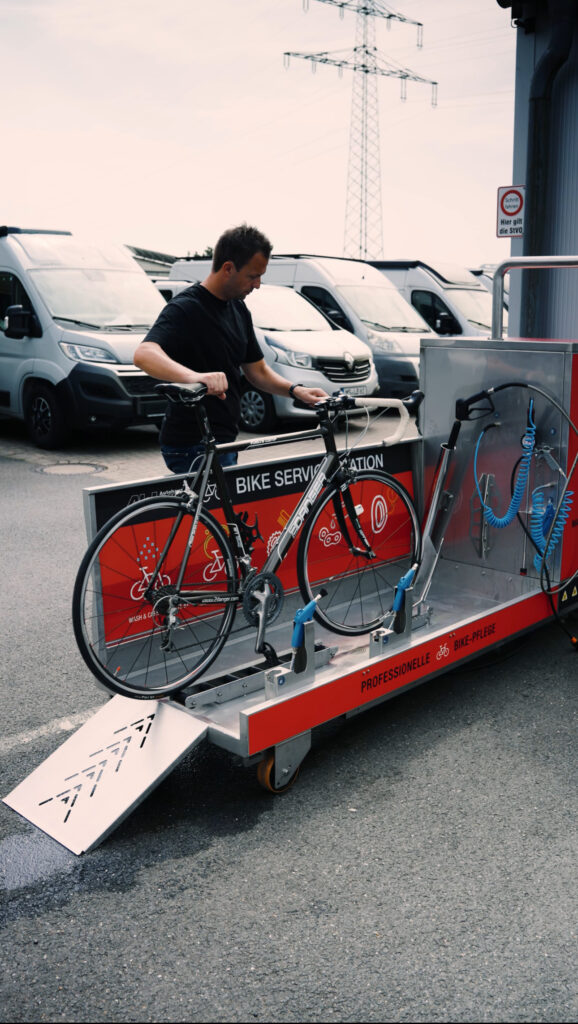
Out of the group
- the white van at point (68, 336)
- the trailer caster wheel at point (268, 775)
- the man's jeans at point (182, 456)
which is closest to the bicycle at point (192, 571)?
the man's jeans at point (182, 456)

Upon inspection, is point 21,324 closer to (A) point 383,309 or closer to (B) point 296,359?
(B) point 296,359

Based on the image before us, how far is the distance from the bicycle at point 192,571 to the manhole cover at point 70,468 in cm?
613

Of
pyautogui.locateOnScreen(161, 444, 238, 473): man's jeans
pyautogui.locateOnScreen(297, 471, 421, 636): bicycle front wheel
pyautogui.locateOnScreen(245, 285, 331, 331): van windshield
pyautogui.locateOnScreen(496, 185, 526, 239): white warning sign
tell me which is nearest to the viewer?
pyautogui.locateOnScreen(161, 444, 238, 473): man's jeans

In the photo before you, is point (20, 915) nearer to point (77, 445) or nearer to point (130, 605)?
point (130, 605)

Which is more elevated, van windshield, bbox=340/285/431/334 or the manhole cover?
van windshield, bbox=340/285/431/334

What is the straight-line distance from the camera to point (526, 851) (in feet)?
10.6

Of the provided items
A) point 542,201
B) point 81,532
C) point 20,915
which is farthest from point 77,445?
point 20,915

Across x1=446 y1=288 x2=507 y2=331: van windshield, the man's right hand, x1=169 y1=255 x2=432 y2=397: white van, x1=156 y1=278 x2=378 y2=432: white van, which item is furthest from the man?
x1=446 y1=288 x2=507 y2=331: van windshield

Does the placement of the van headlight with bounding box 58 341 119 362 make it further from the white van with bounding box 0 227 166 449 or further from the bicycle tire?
the bicycle tire

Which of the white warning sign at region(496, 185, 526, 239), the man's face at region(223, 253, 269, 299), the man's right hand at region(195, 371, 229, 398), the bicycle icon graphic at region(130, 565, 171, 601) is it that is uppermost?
the white warning sign at region(496, 185, 526, 239)

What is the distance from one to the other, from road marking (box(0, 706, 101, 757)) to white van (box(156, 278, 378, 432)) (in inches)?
332

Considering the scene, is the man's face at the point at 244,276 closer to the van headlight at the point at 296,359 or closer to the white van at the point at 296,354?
the white van at the point at 296,354

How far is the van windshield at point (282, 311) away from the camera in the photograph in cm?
1336

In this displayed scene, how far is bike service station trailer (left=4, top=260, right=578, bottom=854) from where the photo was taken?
11.4 ft
